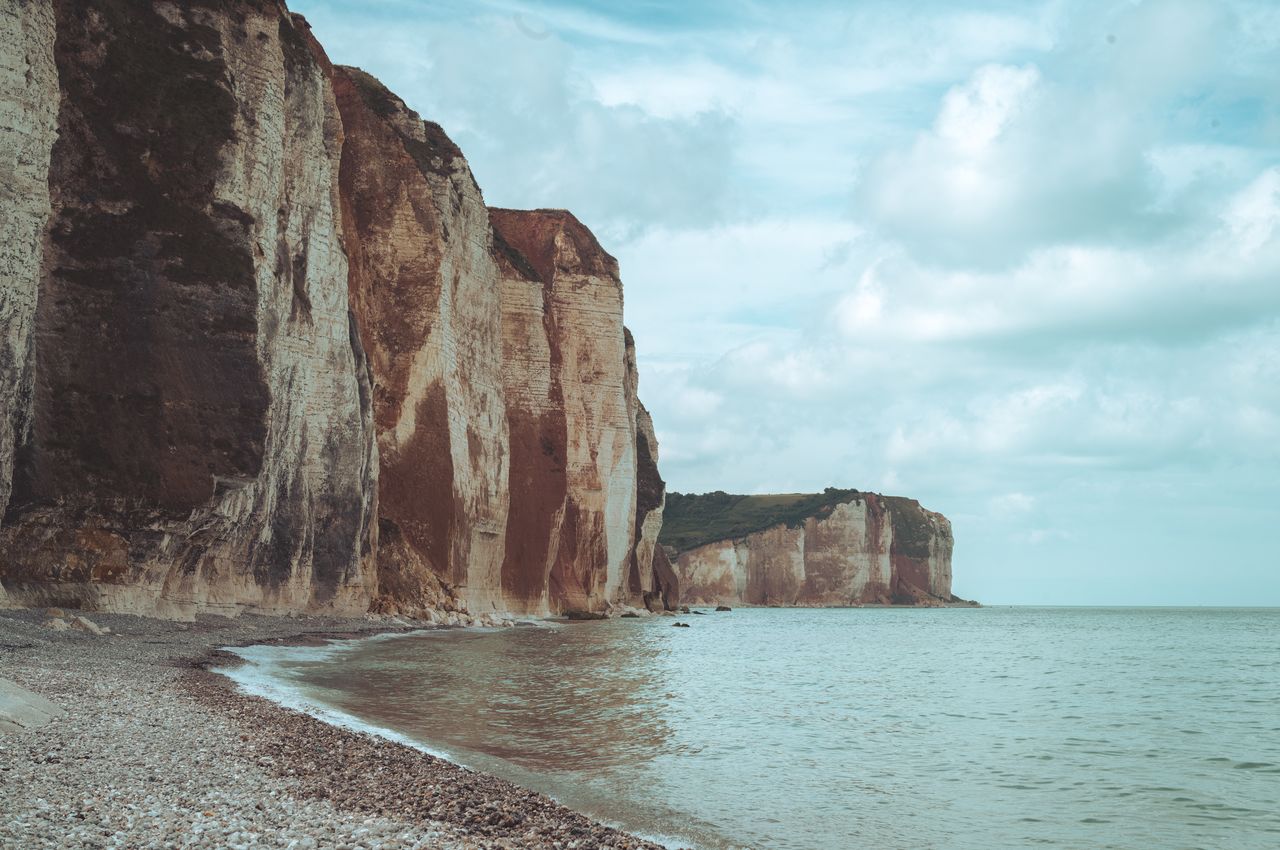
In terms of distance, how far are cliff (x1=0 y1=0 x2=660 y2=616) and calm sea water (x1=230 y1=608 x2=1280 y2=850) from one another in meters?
3.83

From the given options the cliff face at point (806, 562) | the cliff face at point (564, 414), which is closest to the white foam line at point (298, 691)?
the cliff face at point (564, 414)

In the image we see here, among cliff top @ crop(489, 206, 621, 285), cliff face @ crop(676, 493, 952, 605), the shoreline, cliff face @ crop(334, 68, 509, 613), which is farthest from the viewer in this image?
cliff face @ crop(676, 493, 952, 605)

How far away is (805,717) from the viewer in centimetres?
1561

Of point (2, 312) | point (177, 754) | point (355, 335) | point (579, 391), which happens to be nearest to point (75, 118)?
point (2, 312)

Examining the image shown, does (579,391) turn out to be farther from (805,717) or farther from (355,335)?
(805,717)

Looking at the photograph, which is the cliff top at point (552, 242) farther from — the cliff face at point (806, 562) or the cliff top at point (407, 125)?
the cliff face at point (806, 562)

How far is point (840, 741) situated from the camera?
522 inches

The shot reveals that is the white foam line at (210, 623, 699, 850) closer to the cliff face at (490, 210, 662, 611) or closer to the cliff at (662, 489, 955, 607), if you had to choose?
the cliff face at (490, 210, 662, 611)

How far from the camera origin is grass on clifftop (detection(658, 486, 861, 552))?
11212cm

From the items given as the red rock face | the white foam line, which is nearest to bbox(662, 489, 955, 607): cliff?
the red rock face

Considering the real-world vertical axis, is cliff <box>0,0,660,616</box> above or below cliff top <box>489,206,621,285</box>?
below

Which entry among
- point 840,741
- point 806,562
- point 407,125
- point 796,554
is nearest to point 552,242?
point 407,125

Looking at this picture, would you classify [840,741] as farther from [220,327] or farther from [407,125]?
[407,125]

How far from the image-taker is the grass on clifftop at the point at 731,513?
368 feet
